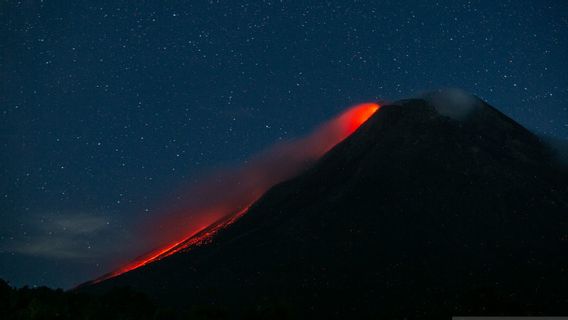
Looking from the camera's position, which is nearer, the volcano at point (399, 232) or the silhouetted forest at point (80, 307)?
the silhouetted forest at point (80, 307)

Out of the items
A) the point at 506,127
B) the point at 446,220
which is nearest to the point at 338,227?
the point at 446,220

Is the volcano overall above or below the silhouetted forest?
below

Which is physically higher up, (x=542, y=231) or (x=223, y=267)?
(x=223, y=267)

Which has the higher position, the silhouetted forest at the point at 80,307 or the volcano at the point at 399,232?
the silhouetted forest at the point at 80,307

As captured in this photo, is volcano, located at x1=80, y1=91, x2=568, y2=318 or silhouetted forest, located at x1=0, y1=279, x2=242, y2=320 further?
volcano, located at x1=80, y1=91, x2=568, y2=318

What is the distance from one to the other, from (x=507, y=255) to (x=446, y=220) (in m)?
18.1

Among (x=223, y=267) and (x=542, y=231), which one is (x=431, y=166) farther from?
(x=223, y=267)

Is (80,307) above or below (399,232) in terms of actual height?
above

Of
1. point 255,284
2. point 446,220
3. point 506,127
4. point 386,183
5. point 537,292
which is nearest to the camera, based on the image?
point 537,292

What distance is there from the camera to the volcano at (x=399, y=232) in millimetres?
87625

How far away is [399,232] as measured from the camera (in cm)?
11225

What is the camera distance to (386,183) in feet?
428

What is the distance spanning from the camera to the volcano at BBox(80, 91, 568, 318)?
3450 inches

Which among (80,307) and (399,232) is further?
(399,232)
